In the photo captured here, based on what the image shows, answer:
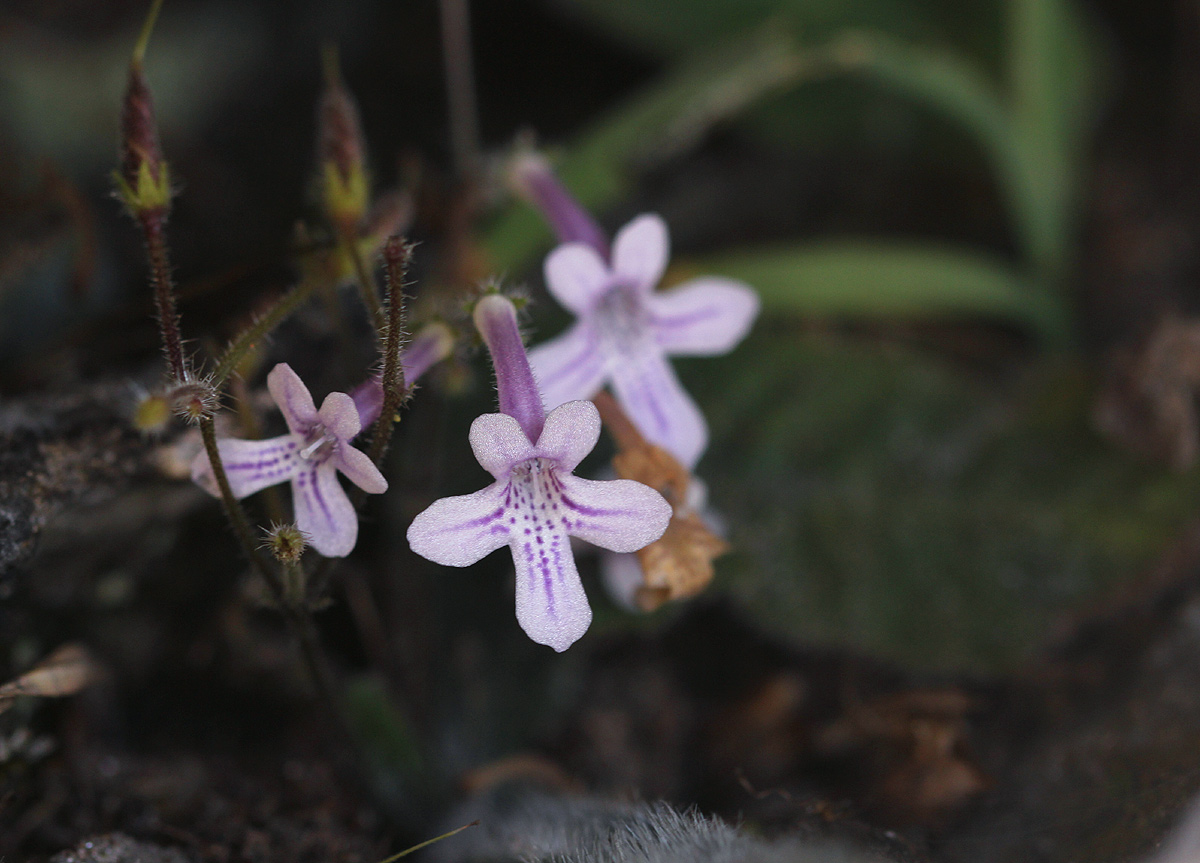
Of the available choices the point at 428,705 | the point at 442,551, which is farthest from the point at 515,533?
the point at 428,705

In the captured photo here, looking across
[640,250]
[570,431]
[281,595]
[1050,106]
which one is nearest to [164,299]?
[281,595]

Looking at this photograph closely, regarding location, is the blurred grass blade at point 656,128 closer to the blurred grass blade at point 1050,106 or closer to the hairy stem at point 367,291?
the blurred grass blade at point 1050,106

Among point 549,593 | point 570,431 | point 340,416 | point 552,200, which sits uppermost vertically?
point 552,200

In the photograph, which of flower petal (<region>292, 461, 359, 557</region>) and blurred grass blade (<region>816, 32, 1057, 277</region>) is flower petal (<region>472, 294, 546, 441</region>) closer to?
flower petal (<region>292, 461, 359, 557</region>)

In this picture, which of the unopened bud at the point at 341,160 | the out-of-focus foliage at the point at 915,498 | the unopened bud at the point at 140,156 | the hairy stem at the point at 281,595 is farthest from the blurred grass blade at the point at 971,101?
the hairy stem at the point at 281,595

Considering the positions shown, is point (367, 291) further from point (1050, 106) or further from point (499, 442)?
point (1050, 106)

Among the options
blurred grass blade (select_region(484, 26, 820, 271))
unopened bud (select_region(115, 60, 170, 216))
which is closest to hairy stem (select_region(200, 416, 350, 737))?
unopened bud (select_region(115, 60, 170, 216))
